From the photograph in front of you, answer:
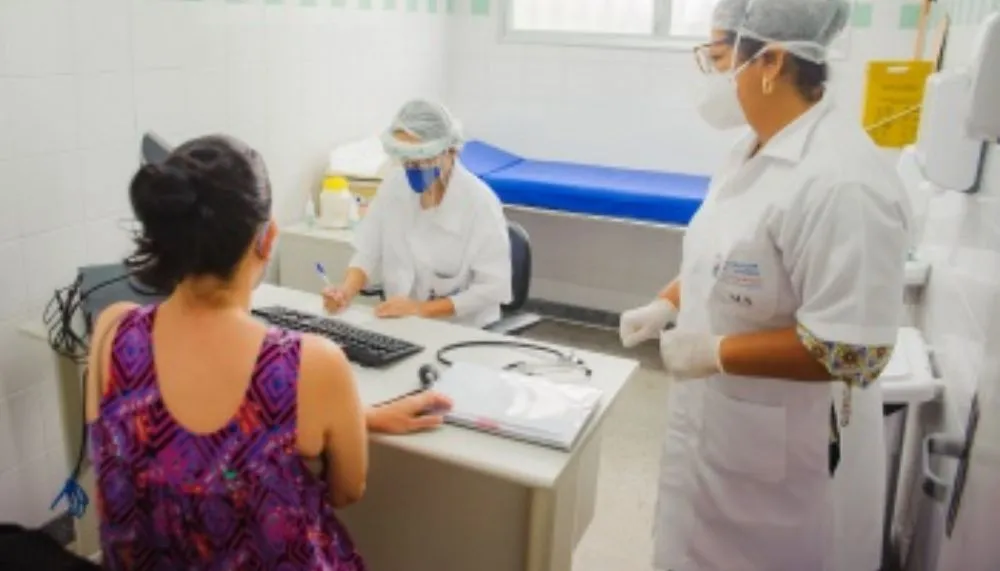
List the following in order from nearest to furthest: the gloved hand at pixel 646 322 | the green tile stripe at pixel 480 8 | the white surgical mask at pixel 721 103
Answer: the white surgical mask at pixel 721 103 < the gloved hand at pixel 646 322 < the green tile stripe at pixel 480 8

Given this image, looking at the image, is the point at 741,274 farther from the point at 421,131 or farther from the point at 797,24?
the point at 421,131

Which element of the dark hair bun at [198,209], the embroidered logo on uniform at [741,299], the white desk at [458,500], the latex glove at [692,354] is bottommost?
the white desk at [458,500]

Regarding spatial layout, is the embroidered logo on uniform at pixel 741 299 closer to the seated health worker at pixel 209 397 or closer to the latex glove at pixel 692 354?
the latex glove at pixel 692 354

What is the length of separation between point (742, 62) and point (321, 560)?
1073mm

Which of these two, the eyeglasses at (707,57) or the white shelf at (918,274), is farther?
the white shelf at (918,274)

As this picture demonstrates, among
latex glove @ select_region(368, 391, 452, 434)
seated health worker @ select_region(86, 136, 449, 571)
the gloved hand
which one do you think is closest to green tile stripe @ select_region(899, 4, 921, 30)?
the gloved hand

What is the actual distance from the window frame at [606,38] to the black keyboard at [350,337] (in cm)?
258

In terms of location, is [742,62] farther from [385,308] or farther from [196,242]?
[385,308]

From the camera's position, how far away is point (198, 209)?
43.1 inches

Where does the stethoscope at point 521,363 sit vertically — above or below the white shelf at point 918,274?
below

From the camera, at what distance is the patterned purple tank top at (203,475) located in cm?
112

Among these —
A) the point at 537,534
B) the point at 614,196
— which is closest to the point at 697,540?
the point at 537,534

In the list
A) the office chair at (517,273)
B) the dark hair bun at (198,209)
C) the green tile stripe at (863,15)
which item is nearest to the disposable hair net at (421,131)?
the office chair at (517,273)

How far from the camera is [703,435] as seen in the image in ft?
5.05
